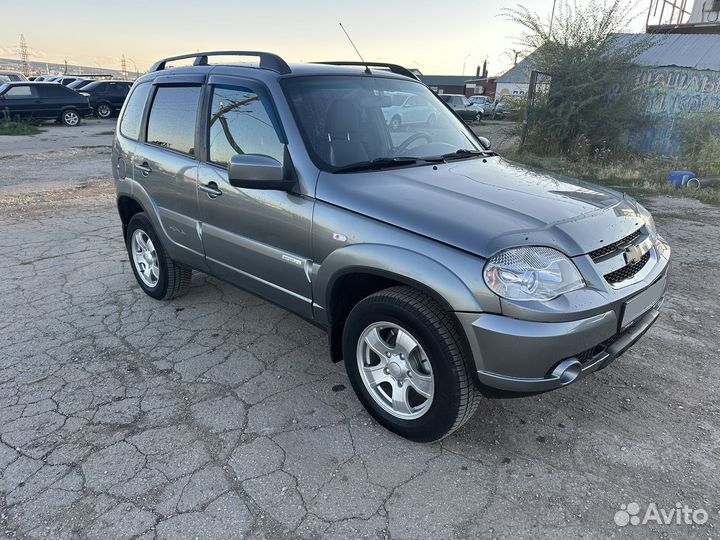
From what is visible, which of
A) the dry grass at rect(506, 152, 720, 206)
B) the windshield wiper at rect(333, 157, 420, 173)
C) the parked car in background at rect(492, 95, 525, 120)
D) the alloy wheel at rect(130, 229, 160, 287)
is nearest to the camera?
the windshield wiper at rect(333, 157, 420, 173)

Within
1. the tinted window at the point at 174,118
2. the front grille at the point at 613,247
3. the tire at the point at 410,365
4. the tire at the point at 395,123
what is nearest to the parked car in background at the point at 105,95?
the tinted window at the point at 174,118

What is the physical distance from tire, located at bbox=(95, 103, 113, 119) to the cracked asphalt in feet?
76.4

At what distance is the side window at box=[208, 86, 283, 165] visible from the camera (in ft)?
10.1

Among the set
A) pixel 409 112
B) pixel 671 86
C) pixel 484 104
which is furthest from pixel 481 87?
pixel 409 112

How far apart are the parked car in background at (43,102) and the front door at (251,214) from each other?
20.6 m

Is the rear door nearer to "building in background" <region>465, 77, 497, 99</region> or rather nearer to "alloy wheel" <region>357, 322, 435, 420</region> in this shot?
"alloy wheel" <region>357, 322, 435, 420</region>

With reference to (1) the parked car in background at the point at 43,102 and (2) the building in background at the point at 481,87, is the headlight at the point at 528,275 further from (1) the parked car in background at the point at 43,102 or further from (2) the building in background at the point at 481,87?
(2) the building in background at the point at 481,87

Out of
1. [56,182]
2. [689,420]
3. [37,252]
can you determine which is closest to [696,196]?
[689,420]

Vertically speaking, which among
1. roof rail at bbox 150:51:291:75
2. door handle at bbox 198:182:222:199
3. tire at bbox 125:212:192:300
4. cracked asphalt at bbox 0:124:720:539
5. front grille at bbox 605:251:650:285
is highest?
roof rail at bbox 150:51:291:75

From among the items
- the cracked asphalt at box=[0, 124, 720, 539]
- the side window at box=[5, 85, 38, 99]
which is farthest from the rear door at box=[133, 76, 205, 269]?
the side window at box=[5, 85, 38, 99]

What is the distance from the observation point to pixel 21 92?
1945 centimetres

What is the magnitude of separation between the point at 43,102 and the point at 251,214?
21.6 m

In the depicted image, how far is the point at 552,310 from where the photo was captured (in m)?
2.16

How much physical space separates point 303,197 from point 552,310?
1469mm
